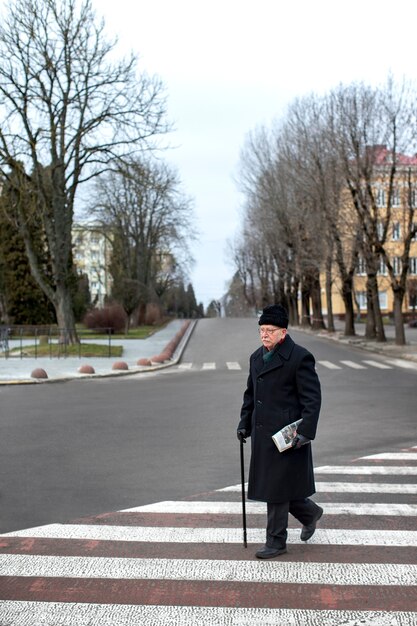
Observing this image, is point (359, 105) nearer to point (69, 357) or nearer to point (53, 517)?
point (69, 357)

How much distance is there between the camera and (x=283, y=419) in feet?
17.6

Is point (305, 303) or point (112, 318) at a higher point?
point (305, 303)

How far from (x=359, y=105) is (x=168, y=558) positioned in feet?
97.7

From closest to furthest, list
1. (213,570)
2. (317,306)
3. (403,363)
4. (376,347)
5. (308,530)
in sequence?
(213,570), (308,530), (403,363), (376,347), (317,306)

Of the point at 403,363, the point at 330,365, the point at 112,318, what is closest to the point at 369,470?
the point at 330,365

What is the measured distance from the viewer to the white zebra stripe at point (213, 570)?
4.99 m

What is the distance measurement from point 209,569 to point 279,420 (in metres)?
1.18

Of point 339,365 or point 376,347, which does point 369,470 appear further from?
point 376,347

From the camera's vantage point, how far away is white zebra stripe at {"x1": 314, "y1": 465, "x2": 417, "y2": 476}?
8.37m

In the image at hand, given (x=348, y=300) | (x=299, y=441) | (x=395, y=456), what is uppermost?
(x=348, y=300)

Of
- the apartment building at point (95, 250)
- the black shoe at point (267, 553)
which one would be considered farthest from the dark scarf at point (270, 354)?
the apartment building at point (95, 250)

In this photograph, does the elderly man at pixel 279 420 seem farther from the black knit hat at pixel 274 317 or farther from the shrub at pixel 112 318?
the shrub at pixel 112 318

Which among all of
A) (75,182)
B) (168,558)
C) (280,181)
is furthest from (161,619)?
(280,181)

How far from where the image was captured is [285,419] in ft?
17.6
